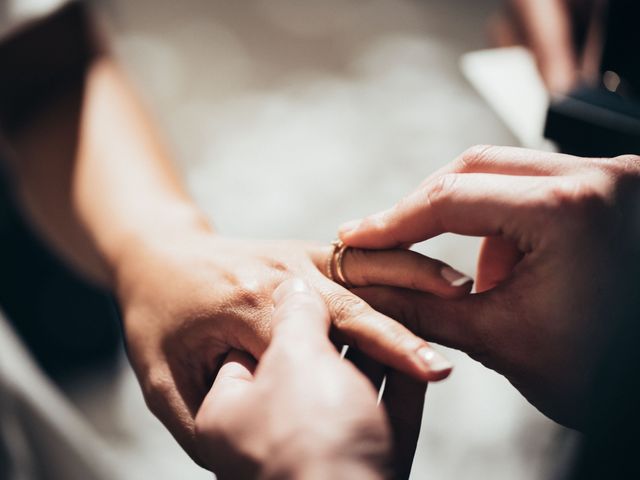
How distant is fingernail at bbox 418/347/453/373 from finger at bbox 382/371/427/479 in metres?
0.09

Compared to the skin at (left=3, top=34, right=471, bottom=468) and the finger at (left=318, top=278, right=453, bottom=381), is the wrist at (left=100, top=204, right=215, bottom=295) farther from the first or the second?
the finger at (left=318, top=278, right=453, bottom=381)

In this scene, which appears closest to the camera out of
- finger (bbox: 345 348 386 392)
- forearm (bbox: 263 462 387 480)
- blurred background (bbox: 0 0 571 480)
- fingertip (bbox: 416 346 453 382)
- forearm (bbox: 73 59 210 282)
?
forearm (bbox: 263 462 387 480)

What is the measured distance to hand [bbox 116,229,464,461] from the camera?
0.58 m

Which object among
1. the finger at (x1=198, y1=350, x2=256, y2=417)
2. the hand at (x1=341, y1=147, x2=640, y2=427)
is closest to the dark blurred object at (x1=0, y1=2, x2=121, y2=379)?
the finger at (x1=198, y1=350, x2=256, y2=417)

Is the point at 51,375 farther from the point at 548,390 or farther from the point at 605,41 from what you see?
the point at 605,41

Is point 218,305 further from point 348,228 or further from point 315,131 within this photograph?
point 315,131

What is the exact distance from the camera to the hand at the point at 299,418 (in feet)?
1.25

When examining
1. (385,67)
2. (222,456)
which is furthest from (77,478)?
(385,67)

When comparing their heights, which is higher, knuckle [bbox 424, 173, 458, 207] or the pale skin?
Result: knuckle [bbox 424, 173, 458, 207]

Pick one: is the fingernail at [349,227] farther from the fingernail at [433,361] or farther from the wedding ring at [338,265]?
the fingernail at [433,361]

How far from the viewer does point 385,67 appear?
177 cm

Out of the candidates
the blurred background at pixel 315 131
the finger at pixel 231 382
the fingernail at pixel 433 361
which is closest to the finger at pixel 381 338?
the fingernail at pixel 433 361

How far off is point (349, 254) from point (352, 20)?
160cm

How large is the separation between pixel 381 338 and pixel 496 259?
21cm
